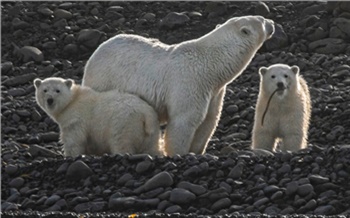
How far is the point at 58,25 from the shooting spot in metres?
22.2

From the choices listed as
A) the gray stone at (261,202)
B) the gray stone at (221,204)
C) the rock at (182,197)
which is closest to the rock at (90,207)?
the rock at (182,197)

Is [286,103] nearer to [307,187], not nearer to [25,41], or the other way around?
[307,187]

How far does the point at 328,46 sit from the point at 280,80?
5160mm

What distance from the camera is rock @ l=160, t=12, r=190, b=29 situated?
71.3ft

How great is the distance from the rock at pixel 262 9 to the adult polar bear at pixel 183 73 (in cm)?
632

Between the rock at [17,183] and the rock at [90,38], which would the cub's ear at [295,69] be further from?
the rock at [90,38]

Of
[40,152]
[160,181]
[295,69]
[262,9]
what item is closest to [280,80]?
[295,69]

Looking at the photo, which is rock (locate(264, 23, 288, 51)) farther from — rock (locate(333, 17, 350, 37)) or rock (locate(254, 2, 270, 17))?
rock (locate(254, 2, 270, 17))

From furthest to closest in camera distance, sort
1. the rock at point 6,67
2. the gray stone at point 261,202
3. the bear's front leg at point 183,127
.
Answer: the rock at point 6,67
the bear's front leg at point 183,127
the gray stone at point 261,202

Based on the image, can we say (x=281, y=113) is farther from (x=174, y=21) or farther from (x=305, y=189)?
(x=174, y=21)

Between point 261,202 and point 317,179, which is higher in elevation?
point 317,179

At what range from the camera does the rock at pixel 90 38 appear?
837 inches

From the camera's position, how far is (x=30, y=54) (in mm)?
21203

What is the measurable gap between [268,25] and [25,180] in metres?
3.66
